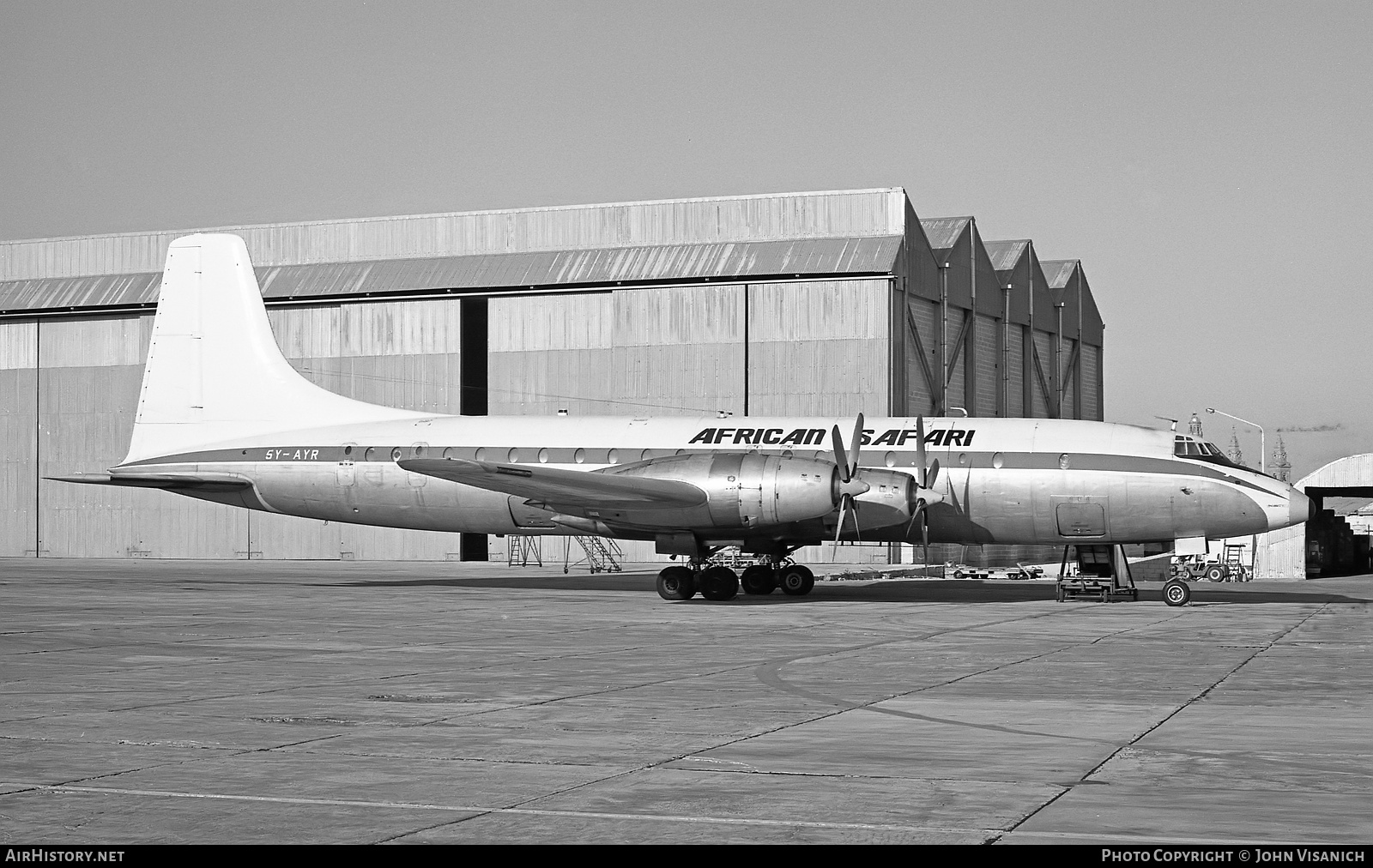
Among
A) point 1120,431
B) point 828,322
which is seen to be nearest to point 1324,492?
point 828,322

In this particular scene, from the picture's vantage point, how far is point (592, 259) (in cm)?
6222

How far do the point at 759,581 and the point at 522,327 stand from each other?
103 feet

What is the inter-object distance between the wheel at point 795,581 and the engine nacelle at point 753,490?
393 cm

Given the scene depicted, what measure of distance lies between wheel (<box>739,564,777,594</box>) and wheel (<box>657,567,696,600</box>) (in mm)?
2563

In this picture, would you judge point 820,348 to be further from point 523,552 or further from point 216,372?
point 216,372

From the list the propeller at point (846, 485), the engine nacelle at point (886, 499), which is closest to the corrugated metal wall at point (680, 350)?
the engine nacelle at point (886, 499)

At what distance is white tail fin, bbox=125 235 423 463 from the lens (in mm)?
37781

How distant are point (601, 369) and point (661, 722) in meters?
49.3

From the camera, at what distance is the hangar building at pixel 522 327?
58.9m

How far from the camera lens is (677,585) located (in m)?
32.3

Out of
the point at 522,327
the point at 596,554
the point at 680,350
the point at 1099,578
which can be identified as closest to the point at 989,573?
the point at 680,350

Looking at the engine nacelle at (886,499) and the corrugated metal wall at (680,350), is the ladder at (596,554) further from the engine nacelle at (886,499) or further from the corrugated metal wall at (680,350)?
the engine nacelle at (886,499)

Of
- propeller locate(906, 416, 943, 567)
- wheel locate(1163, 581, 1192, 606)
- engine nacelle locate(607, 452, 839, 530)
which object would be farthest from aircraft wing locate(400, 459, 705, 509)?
wheel locate(1163, 581, 1192, 606)
